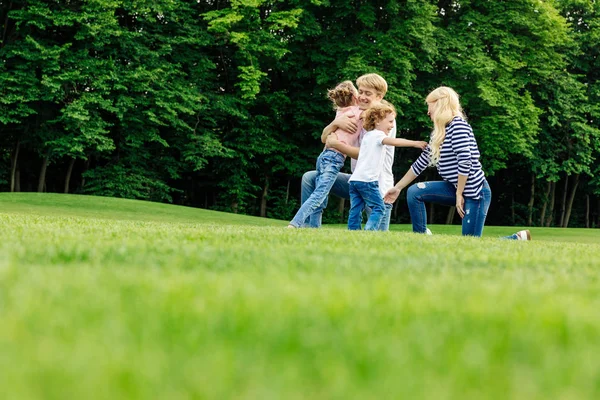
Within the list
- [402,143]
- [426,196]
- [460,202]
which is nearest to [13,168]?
[426,196]

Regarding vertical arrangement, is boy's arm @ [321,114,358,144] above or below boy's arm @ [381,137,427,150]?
above

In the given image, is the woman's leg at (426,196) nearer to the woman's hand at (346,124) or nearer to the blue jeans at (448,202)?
the blue jeans at (448,202)

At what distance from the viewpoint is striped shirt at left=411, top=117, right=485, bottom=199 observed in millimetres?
9086

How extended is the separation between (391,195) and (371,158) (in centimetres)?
70

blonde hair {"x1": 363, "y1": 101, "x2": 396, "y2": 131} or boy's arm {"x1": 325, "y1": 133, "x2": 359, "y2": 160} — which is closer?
blonde hair {"x1": 363, "y1": 101, "x2": 396, "y2": 131}

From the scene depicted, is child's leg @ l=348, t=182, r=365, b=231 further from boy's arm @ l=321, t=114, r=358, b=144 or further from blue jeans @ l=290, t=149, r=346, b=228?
boy's arm @ l=321, t=114, r=358, b=144

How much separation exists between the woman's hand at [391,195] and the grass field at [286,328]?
200 inches

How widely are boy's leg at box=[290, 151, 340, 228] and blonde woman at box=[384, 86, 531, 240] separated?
0.90 m

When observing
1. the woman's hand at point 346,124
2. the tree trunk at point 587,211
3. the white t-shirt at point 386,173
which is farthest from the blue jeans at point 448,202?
the tree trunk at point 587,211

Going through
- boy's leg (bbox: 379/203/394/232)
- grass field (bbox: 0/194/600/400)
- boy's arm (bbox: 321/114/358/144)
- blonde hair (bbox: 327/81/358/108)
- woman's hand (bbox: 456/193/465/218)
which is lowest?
grass field (bbox: 0/194/600/400)

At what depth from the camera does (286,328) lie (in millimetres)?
2250

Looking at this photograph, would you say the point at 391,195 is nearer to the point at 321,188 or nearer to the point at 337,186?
the point at 321,188

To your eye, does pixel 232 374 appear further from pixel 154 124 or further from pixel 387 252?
pixel 154 124

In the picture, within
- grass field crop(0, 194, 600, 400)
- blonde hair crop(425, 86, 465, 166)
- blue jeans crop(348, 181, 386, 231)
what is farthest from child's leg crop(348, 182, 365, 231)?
grass field crop(0, 194, 600, 400)
